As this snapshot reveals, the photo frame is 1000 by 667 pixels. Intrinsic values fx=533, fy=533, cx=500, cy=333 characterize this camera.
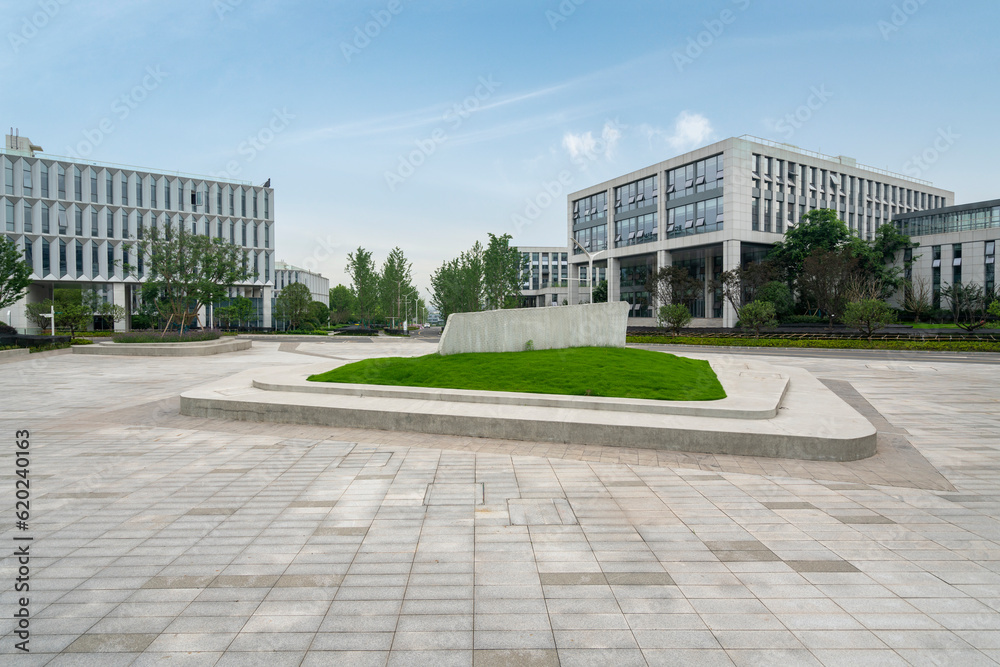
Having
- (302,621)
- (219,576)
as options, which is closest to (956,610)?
(302,621)

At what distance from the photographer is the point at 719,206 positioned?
4506cm

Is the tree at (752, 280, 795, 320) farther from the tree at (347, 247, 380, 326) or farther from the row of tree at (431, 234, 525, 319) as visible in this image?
the tree at (347, 247, 380, 326)

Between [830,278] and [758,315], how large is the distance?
6142 millimetres

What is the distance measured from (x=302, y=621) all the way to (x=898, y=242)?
5756cm

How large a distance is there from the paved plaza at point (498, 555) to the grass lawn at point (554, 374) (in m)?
2.27

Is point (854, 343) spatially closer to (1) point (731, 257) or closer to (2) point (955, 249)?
(1) point (731, 257)

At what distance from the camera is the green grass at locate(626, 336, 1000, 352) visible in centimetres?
2534

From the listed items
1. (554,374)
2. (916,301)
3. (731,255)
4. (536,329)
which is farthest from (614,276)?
(554,374)

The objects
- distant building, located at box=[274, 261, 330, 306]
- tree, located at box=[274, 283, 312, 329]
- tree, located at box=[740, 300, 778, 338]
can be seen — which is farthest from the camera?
distant building, located at box=[274, 261, 330, 306]

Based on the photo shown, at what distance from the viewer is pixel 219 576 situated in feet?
12.2

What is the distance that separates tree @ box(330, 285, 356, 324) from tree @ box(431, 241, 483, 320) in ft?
89.1

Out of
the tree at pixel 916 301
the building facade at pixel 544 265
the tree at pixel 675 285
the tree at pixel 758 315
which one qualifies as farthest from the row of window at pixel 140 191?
the building facade at pixel 544 265

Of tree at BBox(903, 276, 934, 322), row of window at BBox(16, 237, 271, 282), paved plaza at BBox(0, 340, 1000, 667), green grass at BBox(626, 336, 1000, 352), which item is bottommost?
paved plaza at BBox(0, 340, 1000, 667)

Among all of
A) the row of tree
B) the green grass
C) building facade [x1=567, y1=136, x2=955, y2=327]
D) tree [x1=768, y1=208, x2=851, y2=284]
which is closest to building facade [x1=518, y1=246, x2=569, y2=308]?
building facade [x1=567, y1=136, x2=955, y2=327]
